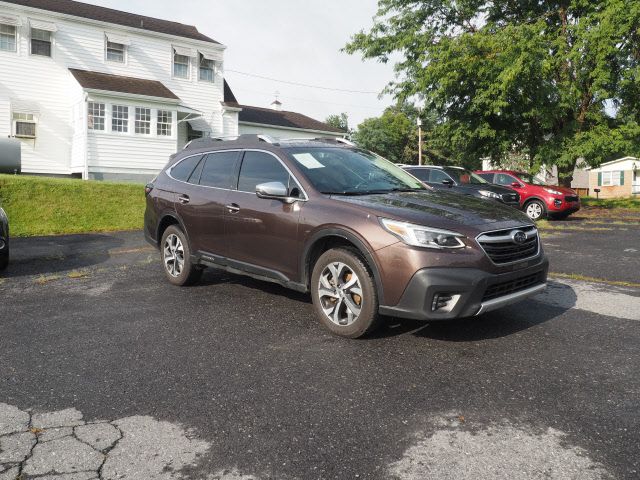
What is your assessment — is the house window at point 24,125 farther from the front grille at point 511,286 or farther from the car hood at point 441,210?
the front grille at point 511,286

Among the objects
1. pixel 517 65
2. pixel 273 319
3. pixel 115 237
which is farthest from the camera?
pixel 517 65

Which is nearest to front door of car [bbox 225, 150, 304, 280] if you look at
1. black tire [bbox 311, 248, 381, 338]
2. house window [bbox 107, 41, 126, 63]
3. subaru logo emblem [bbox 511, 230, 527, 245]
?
black tire [bbox 311, 248, 381, 338]

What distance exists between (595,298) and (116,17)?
26.3 m

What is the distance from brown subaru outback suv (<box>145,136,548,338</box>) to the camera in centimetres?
401

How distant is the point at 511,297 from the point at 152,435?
9.63 ft

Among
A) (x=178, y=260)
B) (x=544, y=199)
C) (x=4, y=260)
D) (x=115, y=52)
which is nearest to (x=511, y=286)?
(x=178, y=260)

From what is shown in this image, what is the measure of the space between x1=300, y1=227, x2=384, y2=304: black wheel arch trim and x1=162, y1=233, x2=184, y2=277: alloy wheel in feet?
7.80

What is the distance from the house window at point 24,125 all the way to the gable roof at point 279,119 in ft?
37.3

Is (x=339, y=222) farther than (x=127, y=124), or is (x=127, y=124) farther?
(x=127, y=124)

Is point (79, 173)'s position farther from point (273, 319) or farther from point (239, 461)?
point (239, 461)

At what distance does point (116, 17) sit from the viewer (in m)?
25.5

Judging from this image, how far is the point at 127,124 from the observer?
2311 cm

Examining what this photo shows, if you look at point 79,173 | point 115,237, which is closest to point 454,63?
point 115,237

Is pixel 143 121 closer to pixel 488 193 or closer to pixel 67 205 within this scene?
pixel 67 205
